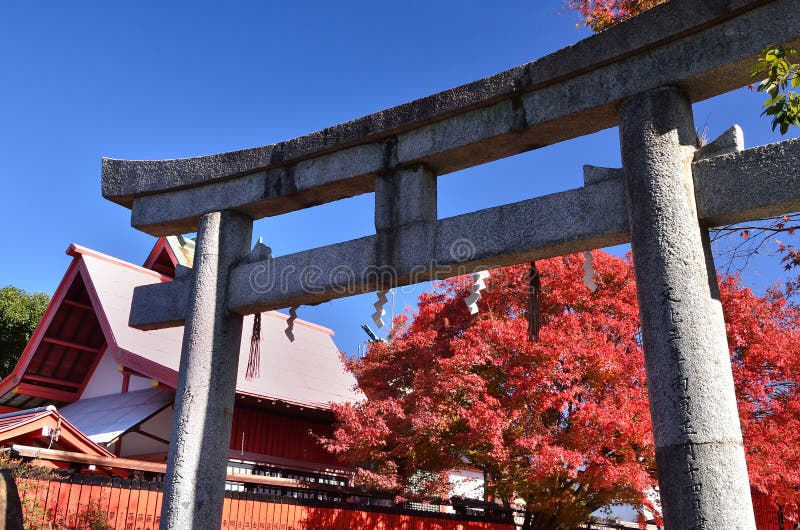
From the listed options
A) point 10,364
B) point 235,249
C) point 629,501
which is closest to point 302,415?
point 629,501

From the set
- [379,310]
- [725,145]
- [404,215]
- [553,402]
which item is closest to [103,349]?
[553,402]

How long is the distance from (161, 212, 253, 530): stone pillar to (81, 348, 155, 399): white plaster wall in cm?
948

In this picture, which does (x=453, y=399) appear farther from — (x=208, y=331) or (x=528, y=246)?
(x=528, y=246)

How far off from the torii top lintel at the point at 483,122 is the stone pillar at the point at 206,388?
45cm

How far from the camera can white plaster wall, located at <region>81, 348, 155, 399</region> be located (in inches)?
609

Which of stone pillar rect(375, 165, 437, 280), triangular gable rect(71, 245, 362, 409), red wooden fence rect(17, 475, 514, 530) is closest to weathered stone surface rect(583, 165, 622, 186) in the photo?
stone pillar rect(375, 165, 437, 280)

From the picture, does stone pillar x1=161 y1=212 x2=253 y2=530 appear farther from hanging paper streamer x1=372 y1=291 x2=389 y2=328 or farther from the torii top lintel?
hanging paper streamer x1=372 y1=291 x2=389 y2=328

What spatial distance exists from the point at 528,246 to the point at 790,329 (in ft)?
32.8

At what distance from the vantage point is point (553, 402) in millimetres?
10773

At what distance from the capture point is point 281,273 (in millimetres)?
6391

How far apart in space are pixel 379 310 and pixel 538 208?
1.82 meters

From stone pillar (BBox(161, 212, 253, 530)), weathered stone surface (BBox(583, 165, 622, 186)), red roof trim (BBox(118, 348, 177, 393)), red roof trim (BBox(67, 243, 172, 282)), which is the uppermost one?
red roof trim (BBox(67, 243, 172, 282))

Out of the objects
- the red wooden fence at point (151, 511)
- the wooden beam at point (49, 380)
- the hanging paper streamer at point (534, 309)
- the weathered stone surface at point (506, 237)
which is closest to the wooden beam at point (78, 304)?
the wooden beam at point (49, 380)

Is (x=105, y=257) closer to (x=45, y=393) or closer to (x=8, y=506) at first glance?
(x=45, y=393)
